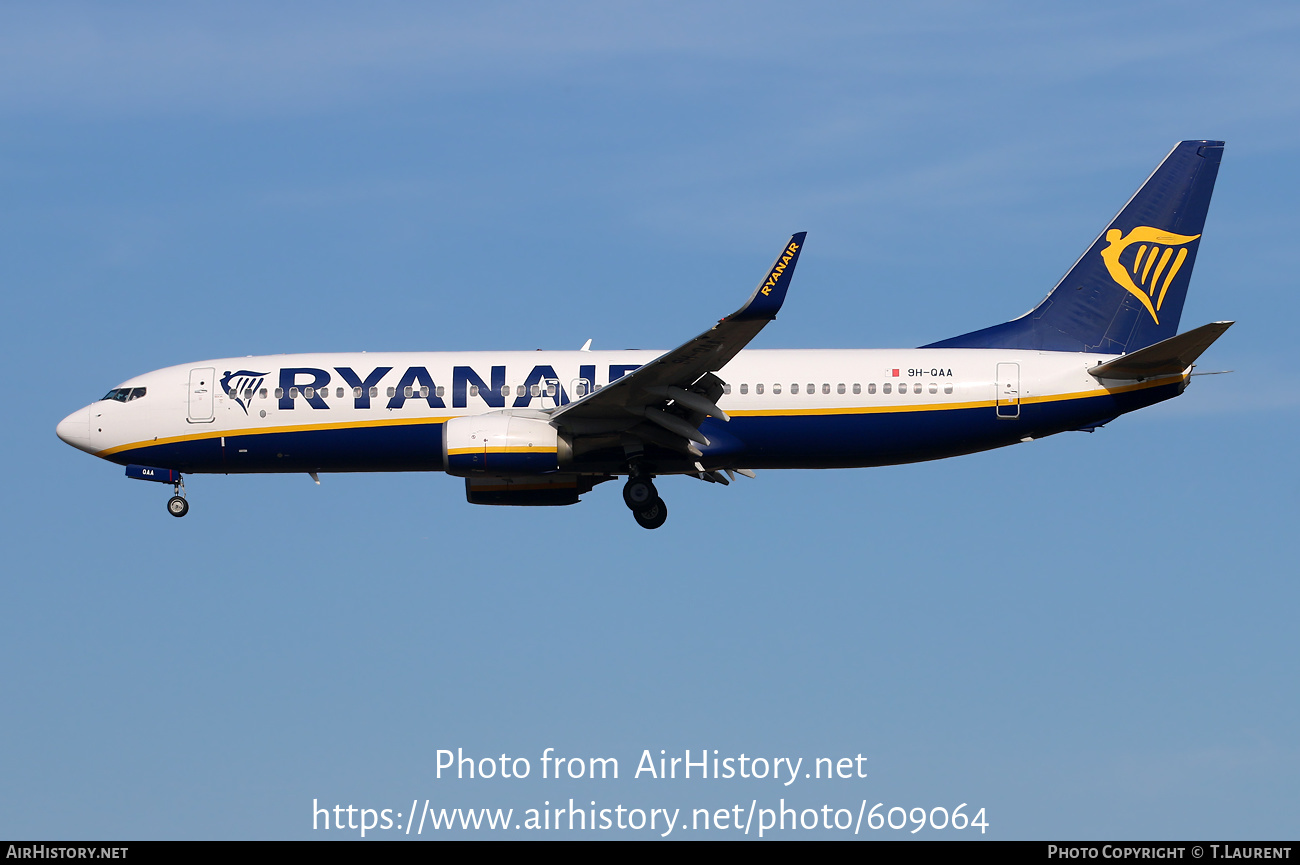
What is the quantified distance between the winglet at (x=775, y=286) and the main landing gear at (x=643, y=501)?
6449 millimetres

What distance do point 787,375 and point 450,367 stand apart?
25.5 ft

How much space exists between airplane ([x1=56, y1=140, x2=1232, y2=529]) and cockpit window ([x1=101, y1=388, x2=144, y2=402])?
0.33 feet

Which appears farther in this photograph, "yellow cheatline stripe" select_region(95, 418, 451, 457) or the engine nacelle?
"yellow cheatline stripe" select_region(95, 418, 451, 457)

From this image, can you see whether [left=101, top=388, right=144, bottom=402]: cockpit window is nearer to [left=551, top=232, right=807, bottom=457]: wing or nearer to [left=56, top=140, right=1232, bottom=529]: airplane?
[left=56, top=140, right=1232, bottom=529]: airplane

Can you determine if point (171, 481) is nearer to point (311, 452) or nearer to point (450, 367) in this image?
point (311, 452)

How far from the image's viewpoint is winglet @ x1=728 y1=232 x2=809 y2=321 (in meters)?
28.5

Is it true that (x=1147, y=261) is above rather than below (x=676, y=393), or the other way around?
above

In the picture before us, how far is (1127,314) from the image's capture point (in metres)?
35.2

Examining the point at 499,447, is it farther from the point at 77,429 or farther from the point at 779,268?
the point at 77,429

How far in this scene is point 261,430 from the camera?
34875 mm

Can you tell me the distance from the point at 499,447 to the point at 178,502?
9.12m

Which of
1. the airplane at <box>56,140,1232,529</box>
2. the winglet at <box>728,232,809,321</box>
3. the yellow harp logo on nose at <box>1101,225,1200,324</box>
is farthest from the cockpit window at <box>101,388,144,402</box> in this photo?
the yellow harp logo on nose at <box>1101,225,1200,324</box>

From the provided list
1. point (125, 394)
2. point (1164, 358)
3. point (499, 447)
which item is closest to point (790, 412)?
point (499, 447)

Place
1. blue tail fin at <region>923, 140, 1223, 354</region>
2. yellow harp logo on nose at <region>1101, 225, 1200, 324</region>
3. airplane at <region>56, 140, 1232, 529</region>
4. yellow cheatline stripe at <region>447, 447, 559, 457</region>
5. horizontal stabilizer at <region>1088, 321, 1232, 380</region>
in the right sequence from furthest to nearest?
yellow harp logo on nose at <region>1101, 225, 1200, 324</region>
blue tail fin at <region>923, 140, 1223, 354</region>
airplane at <region>56, 140, 1232, 529</region>
yellow cheatline stripe at <region>447, 447, 559, 457</region>
horizontal stabilizer at <region>1088, 321, 1232, 380</region>
